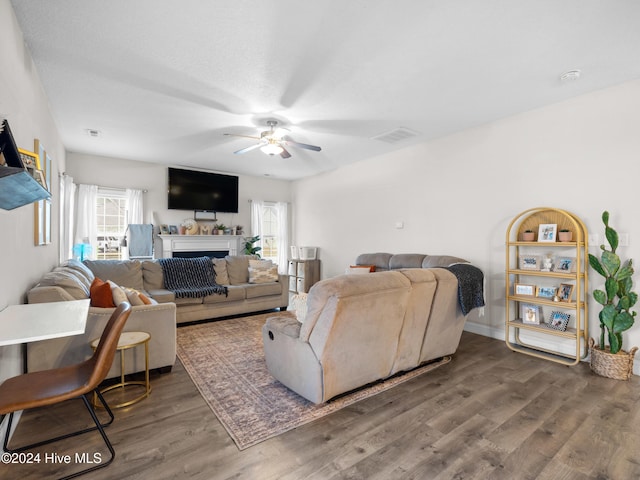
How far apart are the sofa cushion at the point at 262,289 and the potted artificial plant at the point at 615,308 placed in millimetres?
3968

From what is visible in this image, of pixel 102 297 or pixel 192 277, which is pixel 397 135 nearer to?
pixel 192 277

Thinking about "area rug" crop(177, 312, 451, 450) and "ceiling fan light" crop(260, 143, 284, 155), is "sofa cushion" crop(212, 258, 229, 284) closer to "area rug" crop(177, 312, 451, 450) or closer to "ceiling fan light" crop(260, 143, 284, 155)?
"area rug" crop(177, 312, 451, 450)

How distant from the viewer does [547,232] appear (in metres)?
3.36

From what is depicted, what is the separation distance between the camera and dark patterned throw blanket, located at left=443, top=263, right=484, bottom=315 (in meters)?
2.87

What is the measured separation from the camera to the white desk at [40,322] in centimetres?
144

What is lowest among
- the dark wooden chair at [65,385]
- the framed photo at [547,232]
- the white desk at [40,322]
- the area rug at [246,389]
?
the area rug at [246,389]

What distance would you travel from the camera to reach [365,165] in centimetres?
589

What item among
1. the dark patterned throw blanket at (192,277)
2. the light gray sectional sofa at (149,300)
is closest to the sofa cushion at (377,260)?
the light gray sectional sofa at (149,300)

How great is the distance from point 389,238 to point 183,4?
4.20 metres

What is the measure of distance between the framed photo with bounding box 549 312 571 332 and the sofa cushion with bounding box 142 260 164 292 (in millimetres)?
4986

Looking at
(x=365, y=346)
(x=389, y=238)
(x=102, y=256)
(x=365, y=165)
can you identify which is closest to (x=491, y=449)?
(x=365, y=346)

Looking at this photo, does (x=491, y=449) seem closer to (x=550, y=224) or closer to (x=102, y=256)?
(x=550, y=224)

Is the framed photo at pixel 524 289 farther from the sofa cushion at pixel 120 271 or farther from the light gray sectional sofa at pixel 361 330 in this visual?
the sofa cushion at pixel 120 271

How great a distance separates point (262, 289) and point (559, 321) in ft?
12.5
